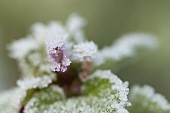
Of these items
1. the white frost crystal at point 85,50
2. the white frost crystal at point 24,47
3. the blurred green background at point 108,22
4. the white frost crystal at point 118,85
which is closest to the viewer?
the white frost crystal at point 118,85

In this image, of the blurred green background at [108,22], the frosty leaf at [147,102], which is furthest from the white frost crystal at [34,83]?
the blurred green background at [108,22]

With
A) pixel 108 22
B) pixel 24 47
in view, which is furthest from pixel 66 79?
pixel 108 22

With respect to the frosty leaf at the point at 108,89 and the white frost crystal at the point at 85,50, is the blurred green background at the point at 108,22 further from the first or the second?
the white frost crystal at the point at 85,50

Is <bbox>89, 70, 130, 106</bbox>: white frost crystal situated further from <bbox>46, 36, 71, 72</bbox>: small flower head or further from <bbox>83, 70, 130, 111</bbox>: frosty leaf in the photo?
<bbox>46, 36, 71, 72</bbox>: small flower head

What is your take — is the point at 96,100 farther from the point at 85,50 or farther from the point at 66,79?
the point at 66,79

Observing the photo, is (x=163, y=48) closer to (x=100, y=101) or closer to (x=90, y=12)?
(x=90, y=12)

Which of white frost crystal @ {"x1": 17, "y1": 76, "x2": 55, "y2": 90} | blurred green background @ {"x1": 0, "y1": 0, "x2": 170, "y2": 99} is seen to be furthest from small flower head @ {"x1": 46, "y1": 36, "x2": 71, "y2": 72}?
blurred green background @ {"x1": 0, "y1": 0, "x2": 170, "y2": 99}
